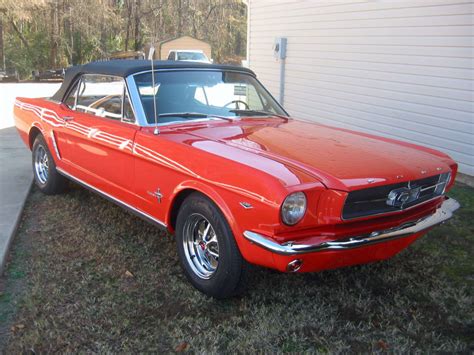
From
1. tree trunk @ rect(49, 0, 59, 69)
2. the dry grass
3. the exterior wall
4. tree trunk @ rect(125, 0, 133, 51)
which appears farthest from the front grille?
tree trunk @ rect(125, 0, 133, 51)

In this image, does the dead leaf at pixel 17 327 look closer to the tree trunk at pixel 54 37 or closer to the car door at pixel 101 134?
the car door at pixel 101 134

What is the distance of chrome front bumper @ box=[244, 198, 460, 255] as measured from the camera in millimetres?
2760

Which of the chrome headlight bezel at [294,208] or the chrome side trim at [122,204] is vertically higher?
the chrome headlight bezel at [294,208]

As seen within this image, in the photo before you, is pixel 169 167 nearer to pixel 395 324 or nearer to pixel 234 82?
pixel 234 82

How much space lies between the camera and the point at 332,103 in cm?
926

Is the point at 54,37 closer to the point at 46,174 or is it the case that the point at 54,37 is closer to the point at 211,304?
the point at 46,174


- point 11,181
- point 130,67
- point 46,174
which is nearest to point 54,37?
point 11,181

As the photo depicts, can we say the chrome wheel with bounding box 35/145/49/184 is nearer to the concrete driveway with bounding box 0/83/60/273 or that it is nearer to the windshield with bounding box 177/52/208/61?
the concrete driveway with bounding box 0/83/60/273

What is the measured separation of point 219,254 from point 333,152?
105cm

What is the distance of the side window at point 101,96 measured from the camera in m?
4.25

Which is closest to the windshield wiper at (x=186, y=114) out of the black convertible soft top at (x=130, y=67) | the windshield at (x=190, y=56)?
the black convertible soft top at (x=130, y=67)

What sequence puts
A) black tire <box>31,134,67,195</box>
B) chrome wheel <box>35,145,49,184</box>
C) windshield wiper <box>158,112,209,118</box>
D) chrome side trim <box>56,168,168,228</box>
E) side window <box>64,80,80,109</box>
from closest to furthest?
chrome side trim <box>56,168,168,228</box> < windshield wiper <box>158,112,209,118</box> < side window <box>64,80,80,109</box> < black tire <box>31,134,67,195</box> < chrome wheel <box>35,145,49,184</box>

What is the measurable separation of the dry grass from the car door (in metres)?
0.59

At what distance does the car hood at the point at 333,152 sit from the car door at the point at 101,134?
2.24 feet
